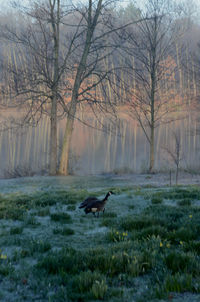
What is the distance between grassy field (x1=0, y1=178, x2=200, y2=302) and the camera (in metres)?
3.22

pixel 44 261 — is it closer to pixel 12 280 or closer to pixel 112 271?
pixel 12 280

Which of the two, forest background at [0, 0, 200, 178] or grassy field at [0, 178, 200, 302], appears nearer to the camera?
grassy field at [0, 178, 200, 302]

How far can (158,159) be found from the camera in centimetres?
2694

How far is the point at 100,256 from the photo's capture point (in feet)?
13.1

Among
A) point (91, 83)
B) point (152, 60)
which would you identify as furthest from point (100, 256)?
point (152, 60)

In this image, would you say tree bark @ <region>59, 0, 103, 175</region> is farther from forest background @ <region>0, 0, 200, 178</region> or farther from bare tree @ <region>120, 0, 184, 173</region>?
bare tree @ <region>120, 0, 184, 173</region>

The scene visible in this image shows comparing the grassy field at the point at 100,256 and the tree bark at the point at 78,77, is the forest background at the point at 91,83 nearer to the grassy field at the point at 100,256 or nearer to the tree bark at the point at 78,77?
the tree bark at the point at 78,77

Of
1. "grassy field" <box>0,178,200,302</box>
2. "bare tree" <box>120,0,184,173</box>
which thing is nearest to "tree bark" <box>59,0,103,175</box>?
"bare tree" <box>120,0,184,173</box>

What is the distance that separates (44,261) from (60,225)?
206 centimetres

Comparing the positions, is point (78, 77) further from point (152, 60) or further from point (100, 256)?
point (100, 256)

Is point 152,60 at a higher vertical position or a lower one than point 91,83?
higher

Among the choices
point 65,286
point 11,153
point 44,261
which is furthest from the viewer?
point 11,153

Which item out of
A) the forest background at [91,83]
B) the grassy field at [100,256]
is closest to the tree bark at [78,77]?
the forest background at [91,83]

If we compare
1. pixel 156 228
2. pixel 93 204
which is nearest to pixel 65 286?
pixel 156 228
